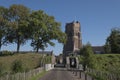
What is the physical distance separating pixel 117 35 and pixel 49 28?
148 ft

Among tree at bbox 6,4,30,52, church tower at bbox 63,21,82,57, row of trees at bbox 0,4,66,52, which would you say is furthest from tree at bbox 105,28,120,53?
church tower at bbox 63,21,82,57

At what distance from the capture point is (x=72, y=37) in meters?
193

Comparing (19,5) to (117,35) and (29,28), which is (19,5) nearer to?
(29,28)

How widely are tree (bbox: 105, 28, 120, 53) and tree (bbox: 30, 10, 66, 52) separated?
3721cm

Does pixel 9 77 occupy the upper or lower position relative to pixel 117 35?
lower

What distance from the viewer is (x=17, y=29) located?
89312mm

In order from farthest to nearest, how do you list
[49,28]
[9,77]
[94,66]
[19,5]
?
[49,28] → [19,5] → [94,66] → [9,77]

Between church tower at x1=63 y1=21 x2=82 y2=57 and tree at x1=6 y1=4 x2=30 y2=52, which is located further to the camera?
church tower at x1=63 y1=21 x2=82 y2=57

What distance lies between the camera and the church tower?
190m

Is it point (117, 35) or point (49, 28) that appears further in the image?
point (117, 35)

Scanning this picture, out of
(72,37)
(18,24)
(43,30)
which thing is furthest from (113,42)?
(72,37)

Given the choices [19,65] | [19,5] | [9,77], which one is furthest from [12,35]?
[9,77]

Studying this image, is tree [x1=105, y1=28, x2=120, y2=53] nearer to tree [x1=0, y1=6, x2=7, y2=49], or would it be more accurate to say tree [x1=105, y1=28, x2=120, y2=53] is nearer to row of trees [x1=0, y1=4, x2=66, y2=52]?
row of trees [x1=0, y1=4, x2=66, y2=52]

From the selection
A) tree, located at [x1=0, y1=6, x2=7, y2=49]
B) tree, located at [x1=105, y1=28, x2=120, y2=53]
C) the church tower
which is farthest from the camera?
the church tower
